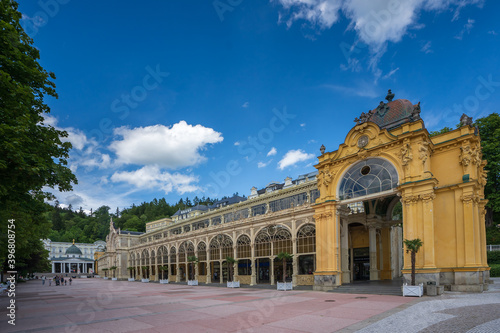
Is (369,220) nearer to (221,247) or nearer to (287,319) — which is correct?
(221,247)

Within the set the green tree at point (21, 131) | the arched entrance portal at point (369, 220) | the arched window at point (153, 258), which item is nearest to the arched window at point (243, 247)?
the arched entrance portal at point (369, 220)

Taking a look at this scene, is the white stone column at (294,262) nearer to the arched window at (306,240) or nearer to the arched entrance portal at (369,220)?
the arched window at (306,240)

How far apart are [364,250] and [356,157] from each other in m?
13.9

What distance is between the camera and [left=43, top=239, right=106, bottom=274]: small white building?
128 m

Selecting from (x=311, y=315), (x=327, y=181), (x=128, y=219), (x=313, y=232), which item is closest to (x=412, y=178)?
(x=327, y=181)

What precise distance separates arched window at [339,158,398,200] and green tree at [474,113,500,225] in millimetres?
20732

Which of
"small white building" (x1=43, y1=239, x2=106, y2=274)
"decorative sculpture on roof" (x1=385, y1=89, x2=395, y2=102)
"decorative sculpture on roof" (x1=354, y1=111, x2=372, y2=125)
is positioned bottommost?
"small white building" (x1=43, y1=239, x2=106, y2=274)

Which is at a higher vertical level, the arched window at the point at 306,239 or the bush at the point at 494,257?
the arched window at the point at 306,239

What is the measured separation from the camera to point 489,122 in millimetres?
39781

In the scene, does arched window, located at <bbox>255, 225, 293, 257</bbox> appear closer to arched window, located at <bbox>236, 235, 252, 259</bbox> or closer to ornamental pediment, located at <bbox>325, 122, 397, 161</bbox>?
arched window, located at <bbox>236, 235, 252, 259</bbox>

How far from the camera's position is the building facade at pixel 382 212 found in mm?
22750

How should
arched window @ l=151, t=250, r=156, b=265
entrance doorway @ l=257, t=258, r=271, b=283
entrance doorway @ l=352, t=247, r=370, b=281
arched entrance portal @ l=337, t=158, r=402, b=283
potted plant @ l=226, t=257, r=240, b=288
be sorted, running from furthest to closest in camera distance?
arched window @ l=151, t=250, r=156, b=265, entrance doorway @ l=257, t=258, r=271, b=283, potted plant @ l=226, t=257, r=240, b=288, entrance doorway @ l=352, t=247, r=370, b=281, arched entrance portal @ l=337, t=158, r=402, b=283

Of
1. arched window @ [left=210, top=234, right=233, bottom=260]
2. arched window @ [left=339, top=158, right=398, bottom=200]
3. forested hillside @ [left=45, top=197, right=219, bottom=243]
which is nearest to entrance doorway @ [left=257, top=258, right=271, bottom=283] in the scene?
arched window @ [left=210, top=234, right=233, bottom=260]

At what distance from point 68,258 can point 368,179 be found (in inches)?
5421
